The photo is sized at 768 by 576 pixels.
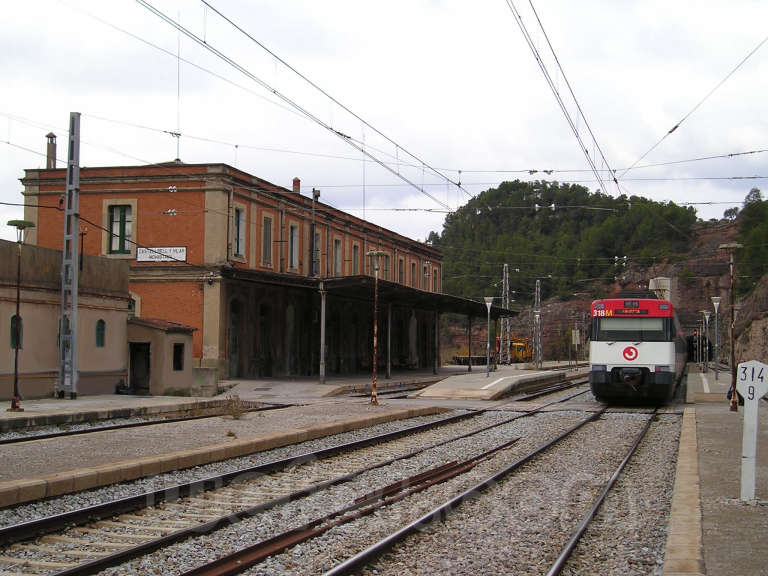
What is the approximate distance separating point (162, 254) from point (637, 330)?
859 inches

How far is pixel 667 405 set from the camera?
2720cm

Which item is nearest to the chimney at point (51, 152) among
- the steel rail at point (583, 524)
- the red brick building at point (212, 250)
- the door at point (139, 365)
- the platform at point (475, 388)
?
the red brick building at point (212, 250)

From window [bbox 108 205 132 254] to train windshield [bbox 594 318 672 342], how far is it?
23.0 metres

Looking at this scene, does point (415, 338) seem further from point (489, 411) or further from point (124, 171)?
point (489, 411)

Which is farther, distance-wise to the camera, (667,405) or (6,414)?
(667,405)

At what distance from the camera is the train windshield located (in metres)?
24.3

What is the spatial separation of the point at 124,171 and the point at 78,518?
32402mm

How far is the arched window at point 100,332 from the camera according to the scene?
27.0 m

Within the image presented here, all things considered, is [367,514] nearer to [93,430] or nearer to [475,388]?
[93,430]

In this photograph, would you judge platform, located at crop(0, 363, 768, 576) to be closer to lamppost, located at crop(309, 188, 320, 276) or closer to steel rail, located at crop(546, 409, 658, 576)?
steel rail, located at crop(546, 409, 658, 576)

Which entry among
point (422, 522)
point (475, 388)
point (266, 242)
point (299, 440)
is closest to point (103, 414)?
point (299, 440)

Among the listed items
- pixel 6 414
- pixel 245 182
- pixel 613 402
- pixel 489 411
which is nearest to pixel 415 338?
pixel 245 182

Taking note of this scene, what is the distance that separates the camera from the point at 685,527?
7.73 meters

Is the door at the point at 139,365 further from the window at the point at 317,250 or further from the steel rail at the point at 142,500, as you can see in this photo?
the window at the point at 317,250
